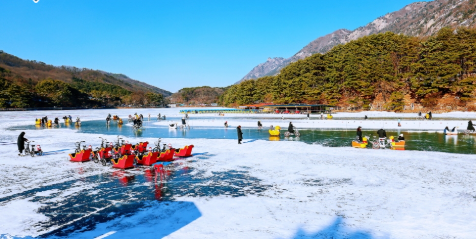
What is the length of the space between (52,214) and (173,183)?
12.3 feet

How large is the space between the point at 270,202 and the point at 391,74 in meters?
75.6

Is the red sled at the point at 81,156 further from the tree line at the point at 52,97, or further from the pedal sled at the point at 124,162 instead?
the tree line at the point at 52,97

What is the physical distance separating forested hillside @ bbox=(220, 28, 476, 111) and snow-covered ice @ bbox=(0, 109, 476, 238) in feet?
193

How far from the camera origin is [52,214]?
23.5ft

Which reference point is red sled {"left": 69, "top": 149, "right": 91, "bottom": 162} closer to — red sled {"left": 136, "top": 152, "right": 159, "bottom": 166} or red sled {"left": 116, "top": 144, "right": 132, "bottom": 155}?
red sled {"left": 116, "top": 144, "right": 132, "bottom": 155}

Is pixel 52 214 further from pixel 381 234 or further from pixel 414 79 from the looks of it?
pixel 414 79

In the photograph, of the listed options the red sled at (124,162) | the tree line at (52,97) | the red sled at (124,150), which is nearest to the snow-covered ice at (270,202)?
the red sled at (124,162)

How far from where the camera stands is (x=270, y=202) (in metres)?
7.92

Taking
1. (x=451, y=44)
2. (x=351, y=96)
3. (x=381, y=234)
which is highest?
(x=451, y=44)

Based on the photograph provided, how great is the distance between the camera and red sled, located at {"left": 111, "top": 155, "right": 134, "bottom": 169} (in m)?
12.3

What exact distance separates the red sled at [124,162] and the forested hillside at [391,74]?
209 ft

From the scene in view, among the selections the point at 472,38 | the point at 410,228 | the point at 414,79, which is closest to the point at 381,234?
the point at 410,228

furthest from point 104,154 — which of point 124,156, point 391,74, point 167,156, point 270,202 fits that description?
point 391,74

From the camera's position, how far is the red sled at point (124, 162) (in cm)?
1232
